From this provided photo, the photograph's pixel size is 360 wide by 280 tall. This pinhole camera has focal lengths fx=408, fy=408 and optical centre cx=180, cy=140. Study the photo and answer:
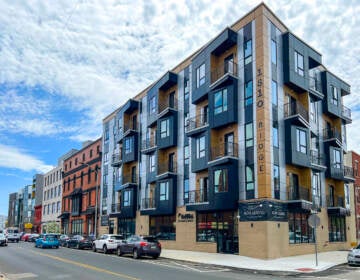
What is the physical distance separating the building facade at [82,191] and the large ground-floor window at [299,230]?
1135 inches

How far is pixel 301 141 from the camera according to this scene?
30.2 m

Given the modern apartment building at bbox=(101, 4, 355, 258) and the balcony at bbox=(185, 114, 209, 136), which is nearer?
the modern apartment building at bbox=(101, 4, 355, 258)

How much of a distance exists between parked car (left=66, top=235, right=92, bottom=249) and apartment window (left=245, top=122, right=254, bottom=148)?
1834cm

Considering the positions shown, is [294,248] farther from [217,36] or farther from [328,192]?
[217,36]

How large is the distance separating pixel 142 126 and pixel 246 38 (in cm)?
1770

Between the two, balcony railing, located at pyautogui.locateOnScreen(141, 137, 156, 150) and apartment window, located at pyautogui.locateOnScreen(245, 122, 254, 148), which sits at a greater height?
balcony railing, located at pyautogui.locateOnScreen(141, 137, 156, 150)

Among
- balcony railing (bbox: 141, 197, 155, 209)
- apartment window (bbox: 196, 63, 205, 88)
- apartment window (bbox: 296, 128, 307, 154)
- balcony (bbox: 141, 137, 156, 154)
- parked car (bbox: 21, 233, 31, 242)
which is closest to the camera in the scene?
apartment window (bbox: 296, 128, 307, 154)

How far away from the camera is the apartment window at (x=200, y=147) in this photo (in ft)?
108

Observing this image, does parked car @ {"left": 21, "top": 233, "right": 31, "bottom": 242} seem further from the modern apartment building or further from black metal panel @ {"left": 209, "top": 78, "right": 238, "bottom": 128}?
black metal panel @ {"left": 209, "top": 78, "right": 238, "bottom": 128}

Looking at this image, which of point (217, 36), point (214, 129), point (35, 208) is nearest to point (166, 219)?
point (214, 129)

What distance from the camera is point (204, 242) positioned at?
104 ft

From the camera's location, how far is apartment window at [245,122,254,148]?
2835 cm

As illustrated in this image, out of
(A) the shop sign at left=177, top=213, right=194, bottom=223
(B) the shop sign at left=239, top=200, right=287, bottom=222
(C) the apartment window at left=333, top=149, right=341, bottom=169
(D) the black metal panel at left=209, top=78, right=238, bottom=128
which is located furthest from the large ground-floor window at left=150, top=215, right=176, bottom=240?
(C) the apartment window at left=333, top=149, right=341, bottom=169

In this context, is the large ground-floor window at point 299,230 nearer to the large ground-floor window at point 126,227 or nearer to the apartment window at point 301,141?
the apartment window at point 301,141
